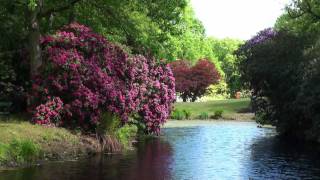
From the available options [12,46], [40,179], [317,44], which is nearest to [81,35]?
[12,46]

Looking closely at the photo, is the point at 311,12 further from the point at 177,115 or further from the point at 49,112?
the point at 177,115

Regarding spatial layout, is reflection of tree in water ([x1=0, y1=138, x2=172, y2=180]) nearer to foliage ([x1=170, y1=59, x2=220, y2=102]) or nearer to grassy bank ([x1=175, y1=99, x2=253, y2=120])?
grassy bank ([x1=175, y1=99, x2=253, y2=120])

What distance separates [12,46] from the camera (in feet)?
85.3

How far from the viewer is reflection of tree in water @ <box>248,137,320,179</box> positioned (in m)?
18.5

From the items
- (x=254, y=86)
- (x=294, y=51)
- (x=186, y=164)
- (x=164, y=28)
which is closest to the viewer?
(x=186, y=164)

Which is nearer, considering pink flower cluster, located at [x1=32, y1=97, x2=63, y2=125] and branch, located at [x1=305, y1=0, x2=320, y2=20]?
pink flower cluster, located at [x1=32, y1=97, x2=63, y2=125]

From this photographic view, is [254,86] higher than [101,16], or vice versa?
[101,16]

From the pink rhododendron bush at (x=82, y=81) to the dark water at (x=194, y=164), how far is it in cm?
217

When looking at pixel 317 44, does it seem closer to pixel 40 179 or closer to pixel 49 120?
pixel 49 120

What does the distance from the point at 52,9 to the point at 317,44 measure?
14.9 meters

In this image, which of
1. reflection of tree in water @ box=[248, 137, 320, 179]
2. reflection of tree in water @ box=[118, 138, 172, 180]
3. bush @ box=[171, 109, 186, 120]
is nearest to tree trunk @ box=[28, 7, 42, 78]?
reflection of tree in water @ box=[118, 138, 172, 180]

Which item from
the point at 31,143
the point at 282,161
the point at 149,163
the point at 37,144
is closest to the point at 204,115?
the point at 282,161

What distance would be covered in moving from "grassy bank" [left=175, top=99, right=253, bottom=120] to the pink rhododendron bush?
30854mm

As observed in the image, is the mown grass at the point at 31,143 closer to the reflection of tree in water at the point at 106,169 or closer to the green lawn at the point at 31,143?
the green lawn at the point at 31,143
